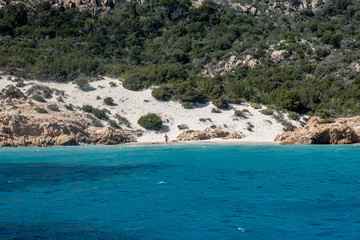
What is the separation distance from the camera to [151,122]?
29.5m

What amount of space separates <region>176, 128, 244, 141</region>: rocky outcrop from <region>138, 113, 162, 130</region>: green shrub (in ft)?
10.1

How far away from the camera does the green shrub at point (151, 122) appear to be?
29391 millimetres

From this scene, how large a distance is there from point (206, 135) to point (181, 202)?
63.9ft

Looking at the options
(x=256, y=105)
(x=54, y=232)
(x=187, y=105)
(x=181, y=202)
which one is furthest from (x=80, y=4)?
(x=54, y=232)

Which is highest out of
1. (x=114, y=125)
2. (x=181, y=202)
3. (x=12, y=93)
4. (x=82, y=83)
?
(x=82, y=83)

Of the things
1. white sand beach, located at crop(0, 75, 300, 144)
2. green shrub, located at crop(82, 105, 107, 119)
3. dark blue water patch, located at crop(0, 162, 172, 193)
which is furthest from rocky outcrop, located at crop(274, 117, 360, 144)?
green shrub, located at crop(82, 105, 107, 119)

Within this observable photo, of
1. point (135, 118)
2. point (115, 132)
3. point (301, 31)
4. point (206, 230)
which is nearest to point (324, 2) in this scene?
point (301, 31)

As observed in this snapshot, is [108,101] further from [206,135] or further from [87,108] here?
[206,135]

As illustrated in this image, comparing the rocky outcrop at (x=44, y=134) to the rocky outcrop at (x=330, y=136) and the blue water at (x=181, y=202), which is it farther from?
the rocky outcrop at (x=330, y=136)

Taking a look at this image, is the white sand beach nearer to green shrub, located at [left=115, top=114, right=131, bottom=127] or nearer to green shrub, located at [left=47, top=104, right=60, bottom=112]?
green shrub, located at [left=115, top=114, right=131, bottom=127]

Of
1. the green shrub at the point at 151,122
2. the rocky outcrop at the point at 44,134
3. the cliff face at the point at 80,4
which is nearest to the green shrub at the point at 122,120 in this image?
the green shrub at the point at 151,122

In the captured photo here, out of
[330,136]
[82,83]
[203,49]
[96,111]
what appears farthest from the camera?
[203,49]

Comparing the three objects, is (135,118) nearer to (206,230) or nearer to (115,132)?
(115,132)

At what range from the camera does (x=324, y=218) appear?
6.12 m
